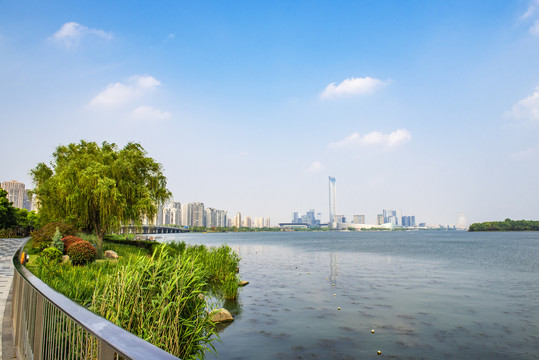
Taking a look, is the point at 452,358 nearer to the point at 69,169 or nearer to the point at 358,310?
the point at 358,310

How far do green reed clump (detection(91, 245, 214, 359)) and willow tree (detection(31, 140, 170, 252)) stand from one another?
2151 centimetres

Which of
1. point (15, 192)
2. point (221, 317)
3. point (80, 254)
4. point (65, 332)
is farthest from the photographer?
point (15, 192)

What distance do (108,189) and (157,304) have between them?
73.1 ft

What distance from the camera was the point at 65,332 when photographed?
11.3 ft

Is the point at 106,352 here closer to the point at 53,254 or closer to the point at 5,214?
the point at 53,254

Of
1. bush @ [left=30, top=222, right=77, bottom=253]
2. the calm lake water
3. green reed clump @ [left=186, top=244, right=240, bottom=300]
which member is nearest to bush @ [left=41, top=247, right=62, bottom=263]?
bush @ [left=30, top=222, right=77, bottom=253]

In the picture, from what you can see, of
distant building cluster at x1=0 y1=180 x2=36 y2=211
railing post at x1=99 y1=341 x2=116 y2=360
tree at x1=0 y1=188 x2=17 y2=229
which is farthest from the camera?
distant building cluster at x1=0 y1=180 x2=36 y2=211

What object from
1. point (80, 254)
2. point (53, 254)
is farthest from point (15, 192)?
point (80, 254)

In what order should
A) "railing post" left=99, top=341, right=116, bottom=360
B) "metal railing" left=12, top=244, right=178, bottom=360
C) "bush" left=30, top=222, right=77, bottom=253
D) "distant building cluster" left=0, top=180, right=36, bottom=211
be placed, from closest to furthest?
"metal railing" left=12, top=244, right=178, bottom=360, "railing post" left=99, top=341, right=116, bottom=360, "bush" left=30, top=222, right=77, bottom=253, "distant building cluster" left=0, top=180, right=36, bottom=211

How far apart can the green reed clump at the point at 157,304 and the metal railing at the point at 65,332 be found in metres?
1.80

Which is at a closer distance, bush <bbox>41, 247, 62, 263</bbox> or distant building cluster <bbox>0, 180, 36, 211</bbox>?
bush <bbox>41, 247, 62, 263</bbox>

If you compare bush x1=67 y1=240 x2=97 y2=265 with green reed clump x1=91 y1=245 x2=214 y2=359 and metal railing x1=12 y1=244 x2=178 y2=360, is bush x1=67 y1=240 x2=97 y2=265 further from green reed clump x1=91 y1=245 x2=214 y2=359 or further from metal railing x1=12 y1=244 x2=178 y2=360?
metal railing x1=12 y1=244 x2=178 y2=360

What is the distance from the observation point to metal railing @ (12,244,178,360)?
5.99ft

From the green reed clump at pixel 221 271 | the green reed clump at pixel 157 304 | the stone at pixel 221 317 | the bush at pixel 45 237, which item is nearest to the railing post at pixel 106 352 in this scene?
the green reed clump at pixel 157 304
